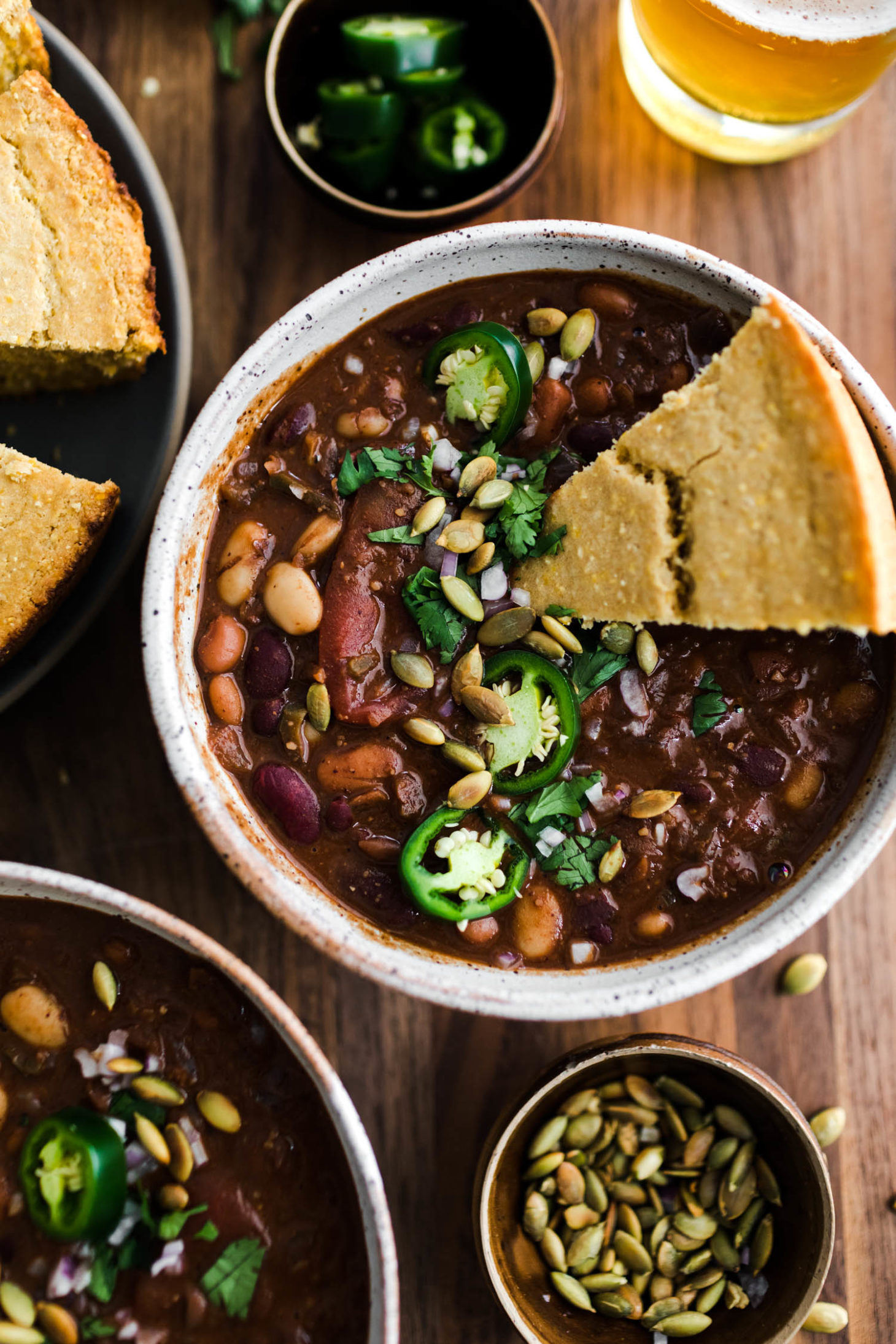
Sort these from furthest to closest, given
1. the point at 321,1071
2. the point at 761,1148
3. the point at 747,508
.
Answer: the point at 761,1148
the point at 321,1071
the point at 747,508

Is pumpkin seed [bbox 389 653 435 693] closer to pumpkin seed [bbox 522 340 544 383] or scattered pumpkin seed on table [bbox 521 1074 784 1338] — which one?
pumpkin seed [bbox 522 340 544 383]

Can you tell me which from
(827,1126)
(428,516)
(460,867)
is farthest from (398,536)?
(827,1126)

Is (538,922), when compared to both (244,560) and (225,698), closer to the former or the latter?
(225,698)

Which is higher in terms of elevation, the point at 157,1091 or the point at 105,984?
the point at 105,984

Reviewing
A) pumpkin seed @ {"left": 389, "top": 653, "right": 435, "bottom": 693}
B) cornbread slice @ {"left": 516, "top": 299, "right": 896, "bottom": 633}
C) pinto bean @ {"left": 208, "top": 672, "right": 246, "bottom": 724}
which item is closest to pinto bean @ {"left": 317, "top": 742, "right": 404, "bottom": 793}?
pumpkin seed @ {"left": 389, "top": 653, "right": 435, "bottom": 693}

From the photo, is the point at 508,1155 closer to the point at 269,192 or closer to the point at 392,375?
the point at 392,375

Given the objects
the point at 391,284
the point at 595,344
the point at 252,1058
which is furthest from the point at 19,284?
the point at 252,1058
